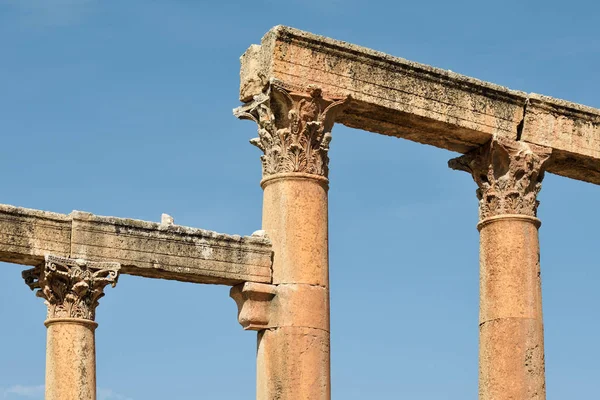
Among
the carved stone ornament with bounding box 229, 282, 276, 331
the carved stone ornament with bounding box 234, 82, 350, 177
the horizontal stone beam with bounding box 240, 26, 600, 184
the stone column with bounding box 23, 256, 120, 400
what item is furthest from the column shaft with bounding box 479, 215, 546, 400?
the stone column with bounding box 23, 256, 120, 400

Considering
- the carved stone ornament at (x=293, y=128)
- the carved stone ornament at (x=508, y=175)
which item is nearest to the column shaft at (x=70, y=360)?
the carved stone ornament at (x=293, y=128)

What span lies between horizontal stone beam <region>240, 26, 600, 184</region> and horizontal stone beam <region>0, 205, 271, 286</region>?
3251mm

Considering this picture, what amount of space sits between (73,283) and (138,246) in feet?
4.92

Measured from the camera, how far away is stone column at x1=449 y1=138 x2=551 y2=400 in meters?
32.5

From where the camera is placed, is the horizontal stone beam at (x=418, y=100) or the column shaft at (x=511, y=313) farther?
the column shaft at (x=511, y=313)

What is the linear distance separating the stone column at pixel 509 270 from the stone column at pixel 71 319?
8.31 meters

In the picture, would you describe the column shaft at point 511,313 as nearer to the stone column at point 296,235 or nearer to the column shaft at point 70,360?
the stone column at point 296,235

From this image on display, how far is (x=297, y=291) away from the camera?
3033 cm

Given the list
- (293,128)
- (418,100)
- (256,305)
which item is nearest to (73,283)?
(256,305)

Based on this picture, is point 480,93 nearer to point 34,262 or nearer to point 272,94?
point 272,94

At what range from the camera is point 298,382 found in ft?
97.7

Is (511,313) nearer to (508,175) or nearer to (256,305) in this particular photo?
(508,175)

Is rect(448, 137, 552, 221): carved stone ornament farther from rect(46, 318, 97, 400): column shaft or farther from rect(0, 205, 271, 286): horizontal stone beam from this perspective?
rect(46, 318, 97, 400): column shaft

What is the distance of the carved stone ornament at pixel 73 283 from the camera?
28.8m
